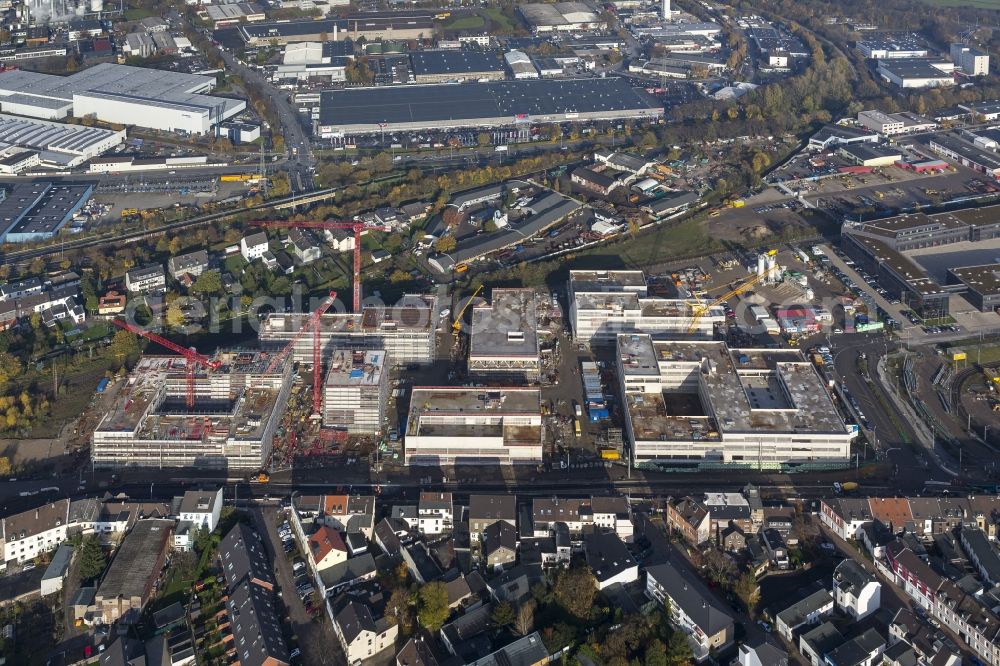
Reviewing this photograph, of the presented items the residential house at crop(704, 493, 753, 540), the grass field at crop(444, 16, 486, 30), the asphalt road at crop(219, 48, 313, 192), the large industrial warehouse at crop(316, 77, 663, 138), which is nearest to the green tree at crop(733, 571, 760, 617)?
the residential house at crop(704, 493, 753, 540)

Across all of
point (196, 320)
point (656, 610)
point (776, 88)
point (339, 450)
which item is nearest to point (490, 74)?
point (776, 88)

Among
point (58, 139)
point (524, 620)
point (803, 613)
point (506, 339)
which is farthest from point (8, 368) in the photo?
point (803, 613)

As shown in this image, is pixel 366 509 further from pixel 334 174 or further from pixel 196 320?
pixel 334 174

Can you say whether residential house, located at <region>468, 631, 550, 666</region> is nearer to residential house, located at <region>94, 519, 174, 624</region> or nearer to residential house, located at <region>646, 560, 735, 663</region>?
residential house, located at <region>646, 560, 735, 663</region>

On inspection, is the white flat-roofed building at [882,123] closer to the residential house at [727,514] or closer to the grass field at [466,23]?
the grass field at [466,23]

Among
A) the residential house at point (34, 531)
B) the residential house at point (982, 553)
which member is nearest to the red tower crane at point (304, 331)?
the residential house at point (34, 531)
